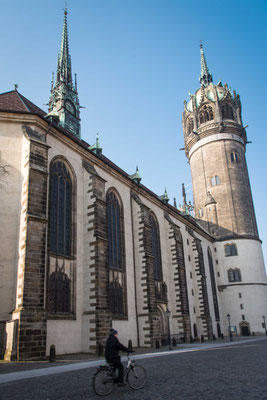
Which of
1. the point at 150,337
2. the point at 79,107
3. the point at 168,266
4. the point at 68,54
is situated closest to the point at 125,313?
the point at 150,337

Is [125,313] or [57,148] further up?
[57,148]

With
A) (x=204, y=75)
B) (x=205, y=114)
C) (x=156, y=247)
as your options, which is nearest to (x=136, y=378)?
(x=156, y=247)

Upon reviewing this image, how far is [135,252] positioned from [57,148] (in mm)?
10951

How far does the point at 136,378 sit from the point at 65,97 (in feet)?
111

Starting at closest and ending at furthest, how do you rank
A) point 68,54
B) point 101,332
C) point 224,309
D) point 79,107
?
point 101,332, point 79,107, point 68,54, point 224,309

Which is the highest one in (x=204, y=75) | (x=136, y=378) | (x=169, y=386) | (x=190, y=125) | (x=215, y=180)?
(x=204, y=75)

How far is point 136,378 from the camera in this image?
27.6 feet

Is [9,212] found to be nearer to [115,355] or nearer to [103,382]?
[115,355]

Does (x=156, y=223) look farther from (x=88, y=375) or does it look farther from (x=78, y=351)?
(x=88, y=375)

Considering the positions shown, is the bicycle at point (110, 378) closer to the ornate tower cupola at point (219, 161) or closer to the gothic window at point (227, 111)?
the ornate tower cupola at point (219, 161)

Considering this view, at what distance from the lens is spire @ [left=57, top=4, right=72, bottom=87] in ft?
131

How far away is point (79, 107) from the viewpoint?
3878 cm

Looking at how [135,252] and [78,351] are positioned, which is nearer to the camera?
[78,351]

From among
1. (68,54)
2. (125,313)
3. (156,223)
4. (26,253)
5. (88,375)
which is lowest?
(88,375)
